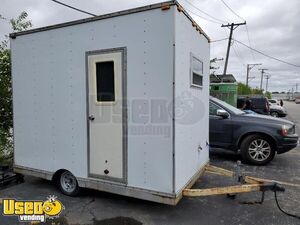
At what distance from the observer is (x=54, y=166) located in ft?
14.6

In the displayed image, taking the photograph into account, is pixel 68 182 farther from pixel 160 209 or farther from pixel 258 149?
pixel 258 149

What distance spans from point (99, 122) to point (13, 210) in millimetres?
1964

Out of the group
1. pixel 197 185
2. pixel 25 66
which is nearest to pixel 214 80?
pixel 197 185

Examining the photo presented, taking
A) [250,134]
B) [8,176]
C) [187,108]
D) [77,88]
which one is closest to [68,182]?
[8,176]

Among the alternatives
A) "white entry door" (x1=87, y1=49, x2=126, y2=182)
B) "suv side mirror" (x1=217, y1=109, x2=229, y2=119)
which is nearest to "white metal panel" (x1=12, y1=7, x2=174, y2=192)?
"white entry door" (x1=87, y1=49, x2=126, y2=182)

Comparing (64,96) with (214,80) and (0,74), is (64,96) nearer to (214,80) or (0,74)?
(0,74)

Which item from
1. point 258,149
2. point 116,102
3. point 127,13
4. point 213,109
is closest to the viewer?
point 127,13

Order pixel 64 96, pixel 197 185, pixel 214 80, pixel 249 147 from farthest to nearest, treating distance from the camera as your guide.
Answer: pixel 214 80 → pixel 249 147 → pixel 197 185 → pixel 64 96

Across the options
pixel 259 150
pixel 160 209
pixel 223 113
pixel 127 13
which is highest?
pixel 127 13

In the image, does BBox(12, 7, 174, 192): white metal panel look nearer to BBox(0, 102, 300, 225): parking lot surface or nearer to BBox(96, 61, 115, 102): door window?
BBox(96, 61, 115, 102): door window

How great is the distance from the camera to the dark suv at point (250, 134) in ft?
20.7

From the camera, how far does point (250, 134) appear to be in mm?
6574

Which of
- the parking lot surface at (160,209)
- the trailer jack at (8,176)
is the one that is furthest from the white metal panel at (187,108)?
the trailer jack at (8,176)

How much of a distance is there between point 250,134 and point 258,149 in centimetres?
43
